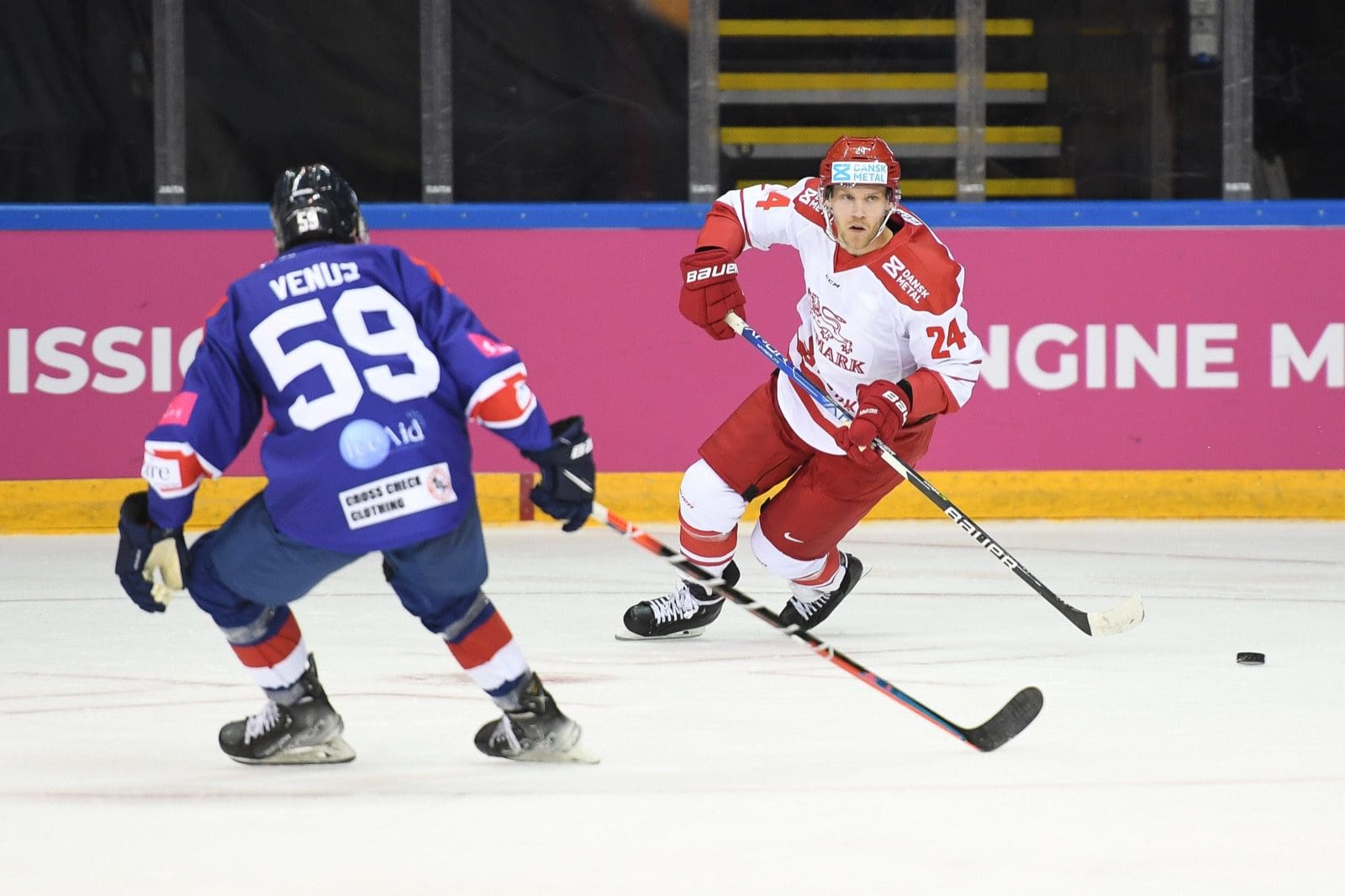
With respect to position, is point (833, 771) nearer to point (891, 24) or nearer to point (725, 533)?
point (725, 533)

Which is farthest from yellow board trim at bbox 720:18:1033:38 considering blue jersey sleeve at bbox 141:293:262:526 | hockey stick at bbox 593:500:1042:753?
blue jersey sleeve at bbox 141:293:262:526

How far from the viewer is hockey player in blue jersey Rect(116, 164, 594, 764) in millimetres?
3188

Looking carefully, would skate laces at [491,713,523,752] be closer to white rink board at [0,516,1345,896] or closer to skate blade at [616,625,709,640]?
white rink board at [0,516,1345,896]

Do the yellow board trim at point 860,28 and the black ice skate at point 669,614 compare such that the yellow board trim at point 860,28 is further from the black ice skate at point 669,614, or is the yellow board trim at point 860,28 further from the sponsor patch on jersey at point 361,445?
the sponsor patch on jersey at point 361,445

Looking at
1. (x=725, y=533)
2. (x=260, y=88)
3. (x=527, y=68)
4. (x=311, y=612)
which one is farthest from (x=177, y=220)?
(x=725, y=533)

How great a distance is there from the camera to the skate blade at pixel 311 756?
3460 mm

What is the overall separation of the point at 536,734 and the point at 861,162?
1716 millimetres

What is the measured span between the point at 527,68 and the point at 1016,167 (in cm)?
180

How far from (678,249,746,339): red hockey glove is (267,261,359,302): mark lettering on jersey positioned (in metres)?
1.80

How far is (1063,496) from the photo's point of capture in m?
7.28

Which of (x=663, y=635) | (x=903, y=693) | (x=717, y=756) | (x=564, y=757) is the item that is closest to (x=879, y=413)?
(x=663, y=635)

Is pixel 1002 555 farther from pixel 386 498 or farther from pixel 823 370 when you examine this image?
pixel 386 498

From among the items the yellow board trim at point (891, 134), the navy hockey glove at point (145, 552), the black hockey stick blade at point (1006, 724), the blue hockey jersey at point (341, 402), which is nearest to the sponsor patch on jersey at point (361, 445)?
the blue hockey jersey at point (341, 402)

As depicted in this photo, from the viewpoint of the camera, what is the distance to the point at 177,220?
23.1 ft
